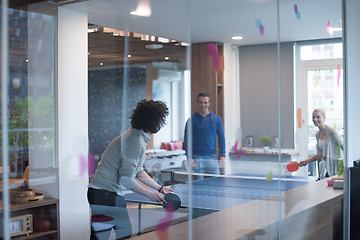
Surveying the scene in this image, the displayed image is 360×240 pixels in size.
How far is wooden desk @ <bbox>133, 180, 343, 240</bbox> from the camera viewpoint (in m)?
2.44

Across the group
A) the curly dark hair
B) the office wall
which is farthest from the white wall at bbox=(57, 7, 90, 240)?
the office wall

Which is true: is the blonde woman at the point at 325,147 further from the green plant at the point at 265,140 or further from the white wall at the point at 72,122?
the white wall at the point at 72,122

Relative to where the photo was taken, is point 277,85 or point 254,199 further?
point 277,85

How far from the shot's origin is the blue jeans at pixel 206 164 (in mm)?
2320

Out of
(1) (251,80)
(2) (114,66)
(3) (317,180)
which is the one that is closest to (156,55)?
(2) (114,66)

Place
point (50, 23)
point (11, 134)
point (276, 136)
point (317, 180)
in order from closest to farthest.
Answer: point (11, 134), point (50, 23), point (276, 136), point (317, 180)

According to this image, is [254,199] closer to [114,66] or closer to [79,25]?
[114,66]

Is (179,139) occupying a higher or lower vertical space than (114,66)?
lower

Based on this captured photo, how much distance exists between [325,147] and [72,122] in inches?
78.3

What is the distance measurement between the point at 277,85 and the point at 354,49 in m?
1.18

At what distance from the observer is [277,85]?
289 cm

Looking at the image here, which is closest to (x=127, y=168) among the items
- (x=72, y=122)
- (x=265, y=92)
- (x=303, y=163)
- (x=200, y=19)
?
(x=72, y=122)

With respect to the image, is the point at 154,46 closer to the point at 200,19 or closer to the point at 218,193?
the point at 200,19

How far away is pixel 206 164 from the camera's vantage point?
2344mm
